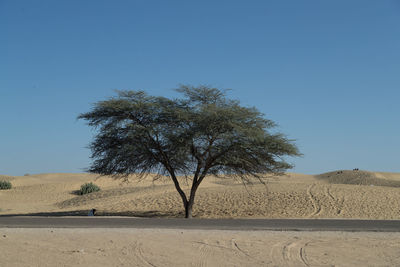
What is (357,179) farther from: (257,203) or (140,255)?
(140,255)

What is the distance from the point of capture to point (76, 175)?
241 feet

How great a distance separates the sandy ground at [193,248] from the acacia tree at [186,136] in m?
9.35

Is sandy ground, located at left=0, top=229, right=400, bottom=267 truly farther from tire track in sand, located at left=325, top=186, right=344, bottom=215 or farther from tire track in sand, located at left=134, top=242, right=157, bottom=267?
tire track in sand, located at left=325, top=186, right=344, bottom=215

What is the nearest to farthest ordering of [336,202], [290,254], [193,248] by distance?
[290,254] < [193,248] < [336,202]

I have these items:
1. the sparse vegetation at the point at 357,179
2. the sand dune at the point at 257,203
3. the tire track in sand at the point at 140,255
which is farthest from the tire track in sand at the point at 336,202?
the sparse vegetation at the point at 357,179

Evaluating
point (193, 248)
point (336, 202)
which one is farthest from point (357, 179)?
point (193, 248)

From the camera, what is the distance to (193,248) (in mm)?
10688

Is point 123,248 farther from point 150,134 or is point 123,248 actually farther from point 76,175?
point 76,175

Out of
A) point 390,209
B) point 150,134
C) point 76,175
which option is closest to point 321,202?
point 390,209

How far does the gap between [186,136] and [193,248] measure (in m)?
11.4

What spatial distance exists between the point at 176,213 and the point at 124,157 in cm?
590

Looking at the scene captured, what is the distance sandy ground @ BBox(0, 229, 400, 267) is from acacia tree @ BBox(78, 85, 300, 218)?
30.7 ft

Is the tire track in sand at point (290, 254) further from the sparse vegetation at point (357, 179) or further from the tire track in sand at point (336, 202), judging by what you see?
the sparse vegetation at point (357, 179)

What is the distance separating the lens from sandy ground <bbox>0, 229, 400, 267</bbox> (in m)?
9.41
